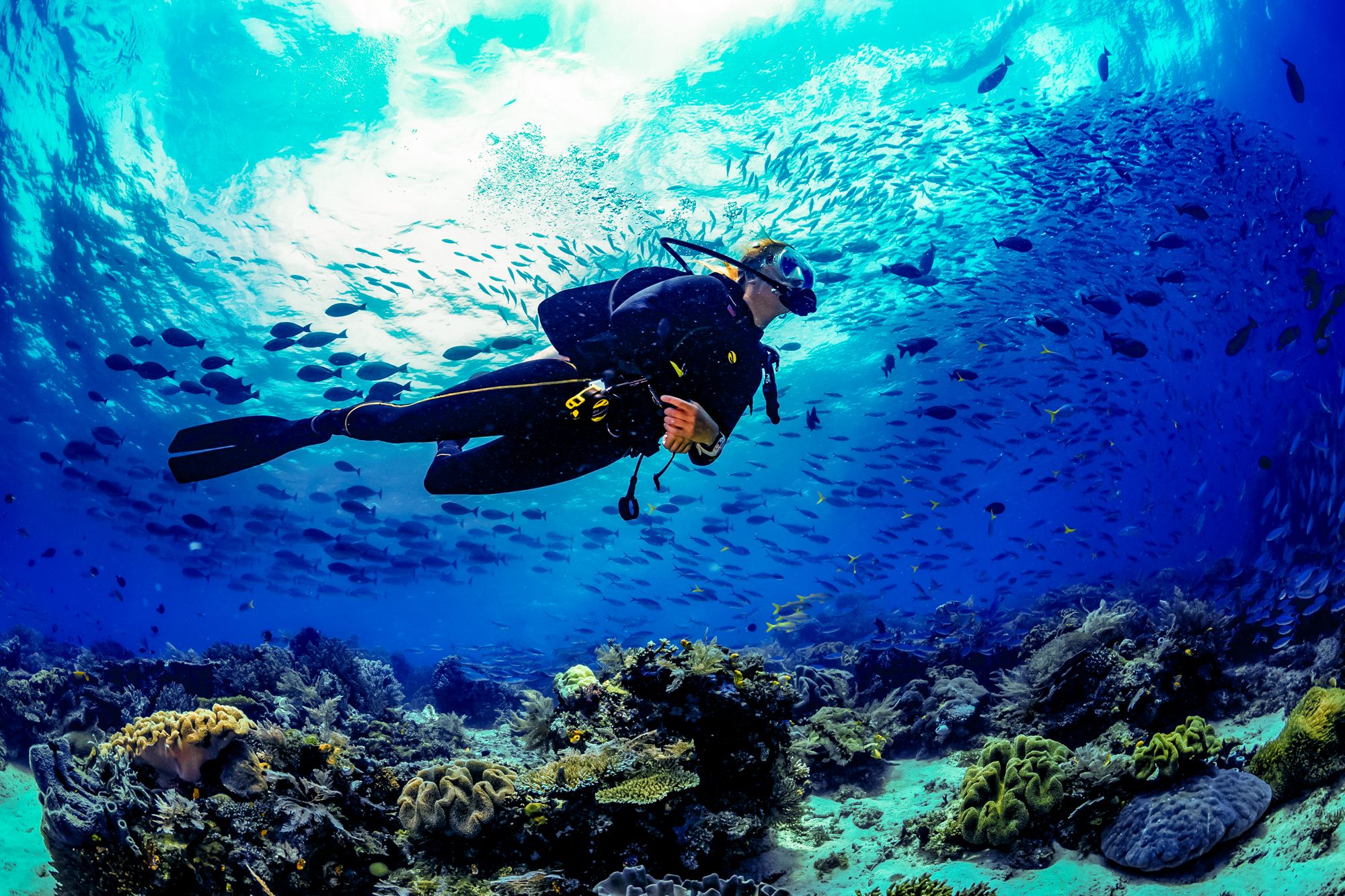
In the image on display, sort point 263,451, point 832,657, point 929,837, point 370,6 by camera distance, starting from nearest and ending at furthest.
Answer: point 263,451 → point 929,837 → point 370,6 → point 832,657

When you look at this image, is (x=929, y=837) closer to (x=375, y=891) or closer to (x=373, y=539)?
(x=375, y=891)

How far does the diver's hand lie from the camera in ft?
10.3

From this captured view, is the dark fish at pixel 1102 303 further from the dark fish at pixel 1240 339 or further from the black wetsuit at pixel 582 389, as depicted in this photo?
the black wetsuit at pixel 582 389

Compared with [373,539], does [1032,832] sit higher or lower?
lower

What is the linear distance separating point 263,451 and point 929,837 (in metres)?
6.09

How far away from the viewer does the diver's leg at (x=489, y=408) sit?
3945 millimetres

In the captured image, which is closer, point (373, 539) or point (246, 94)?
point (246, 94)

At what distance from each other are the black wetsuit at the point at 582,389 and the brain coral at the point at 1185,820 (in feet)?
12.9

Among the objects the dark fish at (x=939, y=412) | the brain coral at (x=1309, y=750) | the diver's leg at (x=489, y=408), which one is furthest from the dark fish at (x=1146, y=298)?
the diver's leg at (x=489, y=408)

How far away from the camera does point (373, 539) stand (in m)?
43.9

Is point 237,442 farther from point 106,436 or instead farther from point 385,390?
point 106,436

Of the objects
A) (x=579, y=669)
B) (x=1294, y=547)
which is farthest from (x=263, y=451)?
(x=1294, y=547)

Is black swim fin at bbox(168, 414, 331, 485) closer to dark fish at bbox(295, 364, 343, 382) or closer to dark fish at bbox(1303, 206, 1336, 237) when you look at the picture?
dark fish at bbox(295, 364, 343, 382)

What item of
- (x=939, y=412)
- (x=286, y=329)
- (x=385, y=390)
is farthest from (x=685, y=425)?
(x=385, y=390)
